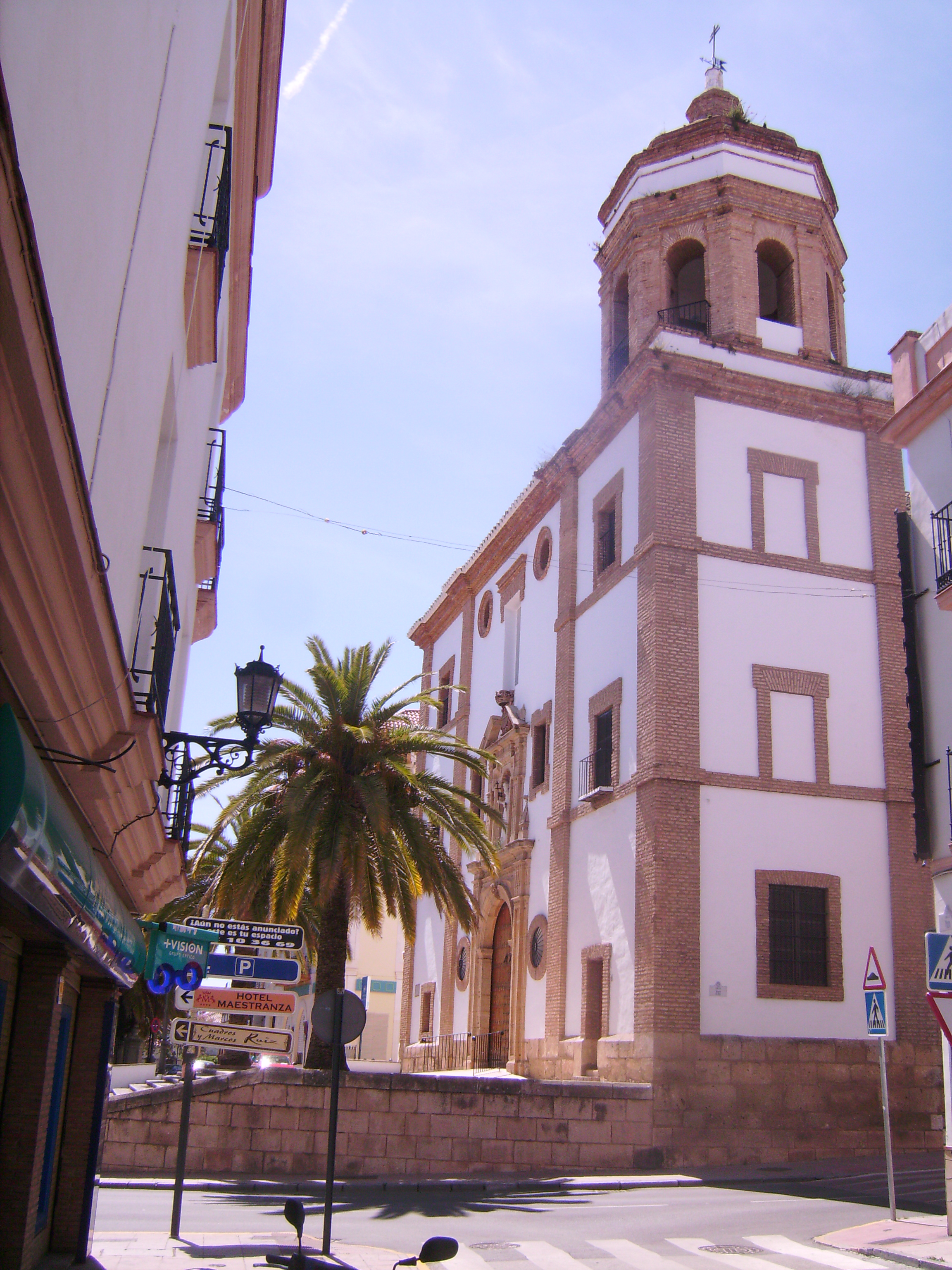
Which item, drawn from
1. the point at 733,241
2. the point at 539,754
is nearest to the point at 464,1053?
the point at 539,754

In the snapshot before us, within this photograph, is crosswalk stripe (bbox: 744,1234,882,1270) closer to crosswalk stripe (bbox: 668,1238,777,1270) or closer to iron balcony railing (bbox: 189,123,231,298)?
crosswalk stripe (bbox: 668,1238,777,1270)

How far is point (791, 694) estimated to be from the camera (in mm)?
20672

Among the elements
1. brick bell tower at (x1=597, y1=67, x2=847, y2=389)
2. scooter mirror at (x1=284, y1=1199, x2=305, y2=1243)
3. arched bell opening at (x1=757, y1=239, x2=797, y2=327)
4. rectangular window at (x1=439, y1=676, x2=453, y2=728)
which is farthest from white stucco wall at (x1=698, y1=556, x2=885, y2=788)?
scooter mirror at (x1=284, y1=1199, x2=305, y2=1243)

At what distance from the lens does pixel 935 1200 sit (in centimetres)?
1350

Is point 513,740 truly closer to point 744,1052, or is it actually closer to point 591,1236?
point 744,1052

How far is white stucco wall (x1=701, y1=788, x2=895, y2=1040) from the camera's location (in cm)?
1862

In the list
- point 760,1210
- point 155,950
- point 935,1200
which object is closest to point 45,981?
point 155,950

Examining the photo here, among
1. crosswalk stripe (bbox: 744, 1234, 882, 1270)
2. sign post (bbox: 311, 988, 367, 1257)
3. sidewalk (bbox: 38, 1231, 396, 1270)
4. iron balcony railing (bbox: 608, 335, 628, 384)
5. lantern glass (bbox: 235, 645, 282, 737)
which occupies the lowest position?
sidewalk (bbox: 38, 1231, 396, 1270)

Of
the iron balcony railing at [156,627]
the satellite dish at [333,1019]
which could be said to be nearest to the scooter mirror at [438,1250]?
the iron balcony railing at [156,627]

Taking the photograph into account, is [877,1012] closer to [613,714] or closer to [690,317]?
[613,714]

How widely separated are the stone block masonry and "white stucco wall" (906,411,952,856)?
7040 mm

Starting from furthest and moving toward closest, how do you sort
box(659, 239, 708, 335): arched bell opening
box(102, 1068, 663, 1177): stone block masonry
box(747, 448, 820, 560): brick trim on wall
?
box(659, 239, 708, 335): arched bell opening → box(747, 448, 820, 560): brick trim on wall → box(102, 1068, 663, 1177): stone block masonry

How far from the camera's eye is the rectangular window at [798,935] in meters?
19.1

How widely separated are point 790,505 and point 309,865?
35.9ft
